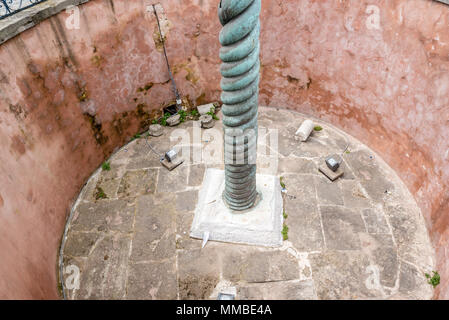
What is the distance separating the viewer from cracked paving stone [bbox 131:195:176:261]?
166 inches

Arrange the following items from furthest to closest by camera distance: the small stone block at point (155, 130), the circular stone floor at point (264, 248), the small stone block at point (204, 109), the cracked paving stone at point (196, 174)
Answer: the small stone block at point (204, 109)
the small stone block at point (155, 130)
the cracked paving stone at point (196, 174)
the circular stone floor at point (264, 248)

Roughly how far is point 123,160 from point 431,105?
4892 millimetres

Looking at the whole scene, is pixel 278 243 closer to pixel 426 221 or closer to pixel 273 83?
pixel 426 221

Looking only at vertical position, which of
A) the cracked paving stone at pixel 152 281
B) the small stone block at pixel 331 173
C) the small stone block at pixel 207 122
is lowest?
the cracked paving stone at pixel 152 281

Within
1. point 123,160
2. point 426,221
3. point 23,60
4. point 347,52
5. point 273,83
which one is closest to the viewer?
point 23,60

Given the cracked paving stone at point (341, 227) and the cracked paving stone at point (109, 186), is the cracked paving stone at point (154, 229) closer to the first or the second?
the cracked paving stone at point (109, 186)

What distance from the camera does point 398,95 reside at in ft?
15.0

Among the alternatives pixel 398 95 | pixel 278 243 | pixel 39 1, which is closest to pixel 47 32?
pixel 39 1

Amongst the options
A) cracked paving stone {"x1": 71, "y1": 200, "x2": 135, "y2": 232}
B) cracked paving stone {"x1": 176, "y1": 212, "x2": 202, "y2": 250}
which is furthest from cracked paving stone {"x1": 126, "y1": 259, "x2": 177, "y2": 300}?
cracked paving stone {"x1": 71, "y1": 200, "x2": 135, "y2": 232}

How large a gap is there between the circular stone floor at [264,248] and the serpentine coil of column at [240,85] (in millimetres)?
1098

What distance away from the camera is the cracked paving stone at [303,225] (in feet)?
13.8

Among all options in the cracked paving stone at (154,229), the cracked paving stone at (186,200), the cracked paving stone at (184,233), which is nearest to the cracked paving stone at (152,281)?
the cracked paving stone at (154,229)

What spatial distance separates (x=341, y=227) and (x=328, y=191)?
655 millimetres

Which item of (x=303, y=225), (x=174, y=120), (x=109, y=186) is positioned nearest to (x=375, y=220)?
(x=303, y=225)
